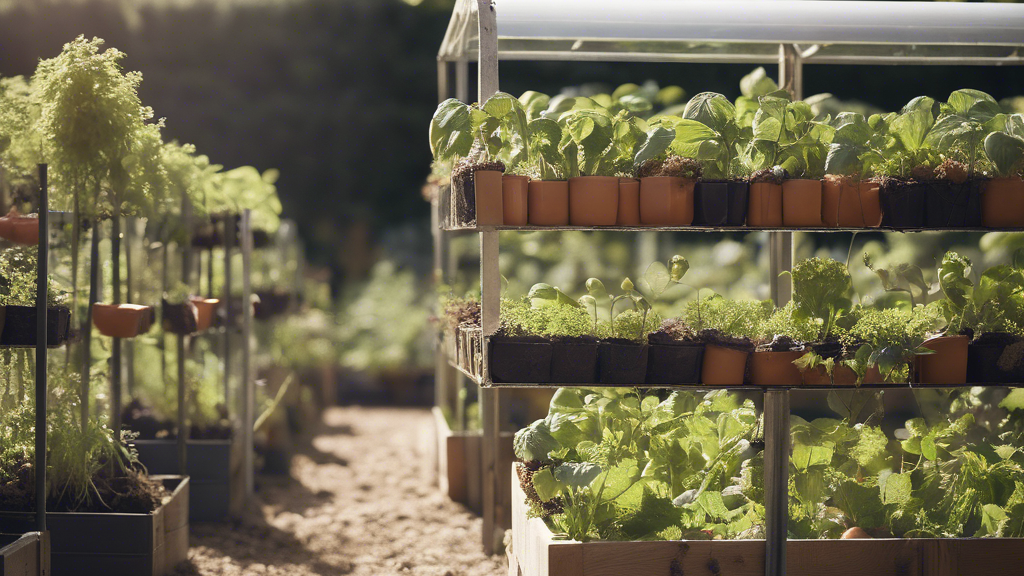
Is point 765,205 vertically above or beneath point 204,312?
above

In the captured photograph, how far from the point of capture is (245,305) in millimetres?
4656

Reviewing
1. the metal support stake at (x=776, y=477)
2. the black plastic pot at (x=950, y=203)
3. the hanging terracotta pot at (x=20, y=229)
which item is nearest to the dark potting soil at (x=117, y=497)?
the hanging terracotta pot at (x=20, y=229)

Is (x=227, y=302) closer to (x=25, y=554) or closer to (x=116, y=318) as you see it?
(x=116, y=318)

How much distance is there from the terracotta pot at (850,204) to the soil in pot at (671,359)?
1.87ft

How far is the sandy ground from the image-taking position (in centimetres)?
364

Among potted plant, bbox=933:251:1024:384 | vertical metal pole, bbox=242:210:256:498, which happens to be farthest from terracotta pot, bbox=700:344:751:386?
vertical metal pole, bbox=242:210:256:498

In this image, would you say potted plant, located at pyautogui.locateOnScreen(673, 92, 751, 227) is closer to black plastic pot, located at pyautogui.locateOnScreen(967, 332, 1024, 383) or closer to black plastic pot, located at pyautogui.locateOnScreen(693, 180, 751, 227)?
black plastic pot, located at pyautogui.locateOnScreen(693, 180, 751, 227)

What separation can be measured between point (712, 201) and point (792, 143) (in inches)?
13.6

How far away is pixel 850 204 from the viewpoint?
104 inches

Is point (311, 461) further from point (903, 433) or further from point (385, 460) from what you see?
point (903, 433)

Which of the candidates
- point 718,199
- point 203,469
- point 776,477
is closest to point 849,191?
point 718,199

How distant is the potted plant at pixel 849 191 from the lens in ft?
8.54

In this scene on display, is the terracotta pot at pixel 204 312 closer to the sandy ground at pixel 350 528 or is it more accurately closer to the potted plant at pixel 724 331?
the sandy ground at pixel 350 528

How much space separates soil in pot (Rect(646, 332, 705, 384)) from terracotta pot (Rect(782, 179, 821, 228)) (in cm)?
46
